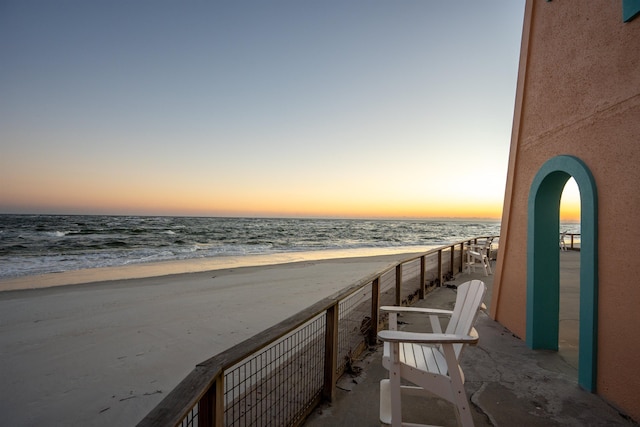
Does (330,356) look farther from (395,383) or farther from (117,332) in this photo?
(117,332)

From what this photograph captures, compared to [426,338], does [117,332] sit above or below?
below

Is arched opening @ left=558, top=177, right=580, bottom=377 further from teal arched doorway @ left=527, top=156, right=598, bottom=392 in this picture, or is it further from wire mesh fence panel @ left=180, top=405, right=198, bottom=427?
wire mesh fence panel @ left=180, top=405, right=198, bottom=427

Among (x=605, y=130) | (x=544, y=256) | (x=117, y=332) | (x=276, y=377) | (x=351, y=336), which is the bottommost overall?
(x=117, y=332)

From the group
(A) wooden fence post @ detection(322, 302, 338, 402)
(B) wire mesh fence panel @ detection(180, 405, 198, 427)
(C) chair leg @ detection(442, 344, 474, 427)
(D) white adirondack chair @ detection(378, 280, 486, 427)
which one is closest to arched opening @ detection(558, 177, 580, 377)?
(D) white adirondack chair @ detection(378, 280, 486, 427)

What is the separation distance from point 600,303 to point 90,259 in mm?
16660

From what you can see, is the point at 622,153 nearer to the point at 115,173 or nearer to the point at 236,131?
the point at 236,131

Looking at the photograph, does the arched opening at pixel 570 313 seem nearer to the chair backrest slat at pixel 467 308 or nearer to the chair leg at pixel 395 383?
the chair backrest slat at pixel 467 308

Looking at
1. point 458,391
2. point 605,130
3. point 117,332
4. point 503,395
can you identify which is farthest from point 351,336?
point 117,332

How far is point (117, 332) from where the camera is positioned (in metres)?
4.64

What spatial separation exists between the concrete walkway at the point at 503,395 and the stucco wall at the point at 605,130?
0.77ft

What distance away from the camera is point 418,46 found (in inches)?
285

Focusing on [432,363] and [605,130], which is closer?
[432,363]

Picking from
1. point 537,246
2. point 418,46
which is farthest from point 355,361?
point 418,46

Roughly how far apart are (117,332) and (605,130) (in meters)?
6.28
